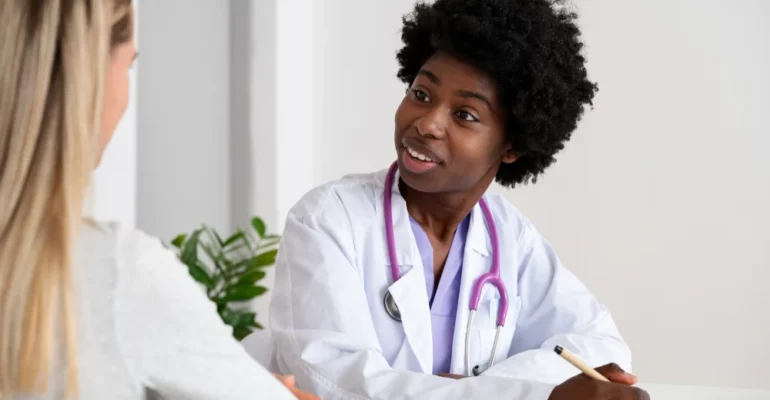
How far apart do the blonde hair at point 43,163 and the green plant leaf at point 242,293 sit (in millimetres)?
1908

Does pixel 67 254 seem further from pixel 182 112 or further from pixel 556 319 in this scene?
pixel 182 112

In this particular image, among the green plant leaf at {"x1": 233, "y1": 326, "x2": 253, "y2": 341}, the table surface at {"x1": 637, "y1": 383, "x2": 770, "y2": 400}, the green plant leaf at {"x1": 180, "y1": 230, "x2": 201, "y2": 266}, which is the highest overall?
the green plant leaf at {"x1": 180, "y1": 230, "x2": 201, "y2": 266}

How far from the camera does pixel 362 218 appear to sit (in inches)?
62.6

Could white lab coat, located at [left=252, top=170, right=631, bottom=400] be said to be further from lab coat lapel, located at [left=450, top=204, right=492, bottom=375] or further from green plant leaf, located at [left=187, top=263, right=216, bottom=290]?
green plant leaf, located at [left=187, top=263, right=216, bottom=290]

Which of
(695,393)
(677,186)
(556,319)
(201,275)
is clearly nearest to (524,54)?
(556,319)

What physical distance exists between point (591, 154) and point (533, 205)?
0.25 meters

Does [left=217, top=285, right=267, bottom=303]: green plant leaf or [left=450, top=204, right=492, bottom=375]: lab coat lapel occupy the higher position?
[left=450, top=204, right=492, bottom=375]: lab coat lapel

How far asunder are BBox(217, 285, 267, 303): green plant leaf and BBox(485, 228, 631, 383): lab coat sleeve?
111 cm

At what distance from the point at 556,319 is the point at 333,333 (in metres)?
0.50

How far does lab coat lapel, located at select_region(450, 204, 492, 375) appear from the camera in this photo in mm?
1581

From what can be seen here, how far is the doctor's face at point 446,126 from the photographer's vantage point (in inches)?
61.9

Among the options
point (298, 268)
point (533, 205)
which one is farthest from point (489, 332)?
point (533, 205)

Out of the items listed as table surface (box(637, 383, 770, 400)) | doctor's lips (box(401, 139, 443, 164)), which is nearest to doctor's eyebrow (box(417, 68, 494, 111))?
doctor's lips (box(401, 139, 443, 164))

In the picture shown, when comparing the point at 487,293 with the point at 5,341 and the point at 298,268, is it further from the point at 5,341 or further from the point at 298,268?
the point at 5,341
